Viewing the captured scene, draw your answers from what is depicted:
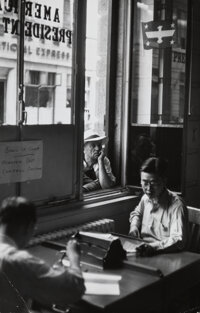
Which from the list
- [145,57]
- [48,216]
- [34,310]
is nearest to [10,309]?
[34,310]

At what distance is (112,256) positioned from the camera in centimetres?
299

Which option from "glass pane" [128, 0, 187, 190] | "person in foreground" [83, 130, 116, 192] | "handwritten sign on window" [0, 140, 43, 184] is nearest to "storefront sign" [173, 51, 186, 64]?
"glass pane" [128, 0, 187, 190]

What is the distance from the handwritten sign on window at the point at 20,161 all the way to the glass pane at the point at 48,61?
214 mm

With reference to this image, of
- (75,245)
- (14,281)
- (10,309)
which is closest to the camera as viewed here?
(14,281)

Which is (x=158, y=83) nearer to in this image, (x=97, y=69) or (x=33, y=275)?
(x=97, y=69)

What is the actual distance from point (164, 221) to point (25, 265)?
178 centimetres

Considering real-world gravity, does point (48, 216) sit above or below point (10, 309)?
above

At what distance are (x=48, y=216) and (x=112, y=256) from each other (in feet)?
3.42

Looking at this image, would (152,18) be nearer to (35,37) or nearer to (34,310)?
(35,37)

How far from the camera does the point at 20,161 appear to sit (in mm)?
3719

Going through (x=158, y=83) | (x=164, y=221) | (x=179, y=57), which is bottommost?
(x=164, y=221)

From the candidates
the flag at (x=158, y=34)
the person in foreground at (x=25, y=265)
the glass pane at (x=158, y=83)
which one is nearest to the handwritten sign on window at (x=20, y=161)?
the person in foreground at (x=25, y=265)

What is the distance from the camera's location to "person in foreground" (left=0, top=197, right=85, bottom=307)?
2176mm

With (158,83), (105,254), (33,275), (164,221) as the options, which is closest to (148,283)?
(105,254)
